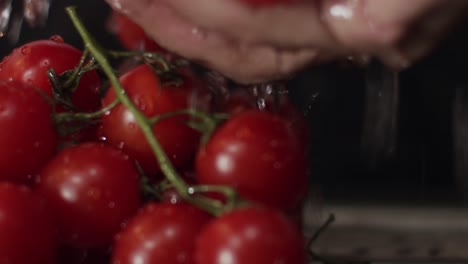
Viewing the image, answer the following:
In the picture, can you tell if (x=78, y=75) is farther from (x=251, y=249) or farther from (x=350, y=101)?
(x=350, y=101)

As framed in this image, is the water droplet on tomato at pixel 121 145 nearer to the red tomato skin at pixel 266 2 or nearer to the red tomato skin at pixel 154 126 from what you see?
the red tomato skin at pixel 154 126

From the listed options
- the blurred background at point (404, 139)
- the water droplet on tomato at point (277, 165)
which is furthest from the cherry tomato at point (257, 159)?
the blurred background at point (404, 139)

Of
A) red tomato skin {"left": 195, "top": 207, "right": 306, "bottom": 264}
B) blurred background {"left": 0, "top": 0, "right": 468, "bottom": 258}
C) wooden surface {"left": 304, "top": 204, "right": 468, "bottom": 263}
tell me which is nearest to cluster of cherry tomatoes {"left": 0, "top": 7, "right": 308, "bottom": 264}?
red tomato skin {"left": 195, "top": 207, "right": 306, "bottom": 264}

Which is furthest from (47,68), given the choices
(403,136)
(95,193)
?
(403,136)

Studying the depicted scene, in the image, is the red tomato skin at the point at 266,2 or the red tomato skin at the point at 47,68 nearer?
the red tomato skin at the point at 266,2

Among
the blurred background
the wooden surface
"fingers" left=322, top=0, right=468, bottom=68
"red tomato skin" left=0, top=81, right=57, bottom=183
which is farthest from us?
the blurred background

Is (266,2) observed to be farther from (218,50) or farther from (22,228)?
(22,228)

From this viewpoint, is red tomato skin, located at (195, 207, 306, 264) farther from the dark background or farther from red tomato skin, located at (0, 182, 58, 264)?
the dark background
